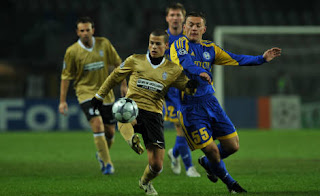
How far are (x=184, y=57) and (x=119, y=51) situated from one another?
14.3 meters

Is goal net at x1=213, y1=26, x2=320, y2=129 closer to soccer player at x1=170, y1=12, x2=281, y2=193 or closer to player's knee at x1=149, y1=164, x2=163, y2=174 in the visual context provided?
soccer player at x1=170, y1=12, x2=281, y2=193

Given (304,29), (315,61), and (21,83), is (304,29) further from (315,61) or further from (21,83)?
(21,83)

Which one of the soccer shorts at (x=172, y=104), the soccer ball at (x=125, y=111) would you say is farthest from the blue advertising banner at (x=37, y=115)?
the soccer ball at (x=125, y=111)

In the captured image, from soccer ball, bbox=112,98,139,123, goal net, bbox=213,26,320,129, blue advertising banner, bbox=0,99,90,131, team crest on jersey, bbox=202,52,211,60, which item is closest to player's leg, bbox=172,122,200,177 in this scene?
team crest on jersey, bbox=202,52,211,60

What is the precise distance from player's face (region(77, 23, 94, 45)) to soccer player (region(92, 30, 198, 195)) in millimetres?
2241

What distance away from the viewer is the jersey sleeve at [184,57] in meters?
5.70

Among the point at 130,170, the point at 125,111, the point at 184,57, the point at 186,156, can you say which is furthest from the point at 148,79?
the point at 130,170

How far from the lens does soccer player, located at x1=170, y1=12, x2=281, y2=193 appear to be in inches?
233

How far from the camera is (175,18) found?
7777 mm

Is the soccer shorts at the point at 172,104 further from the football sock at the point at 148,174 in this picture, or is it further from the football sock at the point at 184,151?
the football sock at the point at 148,174

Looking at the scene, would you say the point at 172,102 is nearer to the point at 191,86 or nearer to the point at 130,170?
the point at 130,170

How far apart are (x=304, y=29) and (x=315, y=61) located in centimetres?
129

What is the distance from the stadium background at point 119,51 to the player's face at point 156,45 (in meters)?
10.6

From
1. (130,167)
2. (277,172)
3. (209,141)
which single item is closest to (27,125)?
(130,167)
